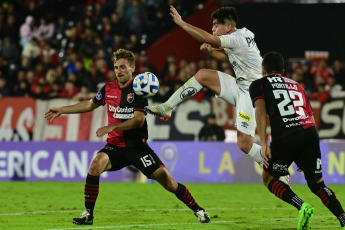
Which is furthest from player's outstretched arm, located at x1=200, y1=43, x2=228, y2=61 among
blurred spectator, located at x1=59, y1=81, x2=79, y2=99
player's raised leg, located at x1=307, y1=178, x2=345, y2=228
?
blurred spectator, located at x1=59, y1=81, x2=79, y2=99

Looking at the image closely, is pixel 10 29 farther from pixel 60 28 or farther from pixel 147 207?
pixel 147 207

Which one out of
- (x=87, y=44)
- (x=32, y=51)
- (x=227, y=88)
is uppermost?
(x=87, y=44)

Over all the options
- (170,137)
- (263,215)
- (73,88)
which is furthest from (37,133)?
(263,215)

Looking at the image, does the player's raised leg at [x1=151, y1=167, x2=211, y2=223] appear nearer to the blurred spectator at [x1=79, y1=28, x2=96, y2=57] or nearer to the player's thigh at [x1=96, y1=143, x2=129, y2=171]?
the player's thigh at [x1=96, y1=143, x2=129, y2=171]

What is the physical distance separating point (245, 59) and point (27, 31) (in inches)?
547

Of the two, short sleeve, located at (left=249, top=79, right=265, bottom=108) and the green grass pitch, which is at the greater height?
short sleeve, located at (left=249, top=79, right=265, bottom=108)

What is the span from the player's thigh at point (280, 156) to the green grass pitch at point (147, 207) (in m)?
1.05

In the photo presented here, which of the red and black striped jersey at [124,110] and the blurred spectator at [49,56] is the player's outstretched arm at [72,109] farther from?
the blurred spectator at [49,56]

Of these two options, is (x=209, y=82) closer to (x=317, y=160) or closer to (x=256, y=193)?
(x=317, y=160)

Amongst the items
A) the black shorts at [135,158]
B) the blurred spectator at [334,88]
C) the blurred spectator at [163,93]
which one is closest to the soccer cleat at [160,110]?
the black shorts at [135,158]

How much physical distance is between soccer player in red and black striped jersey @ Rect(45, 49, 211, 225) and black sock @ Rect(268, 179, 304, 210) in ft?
4.25

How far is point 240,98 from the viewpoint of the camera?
366 inches

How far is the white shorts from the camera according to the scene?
30.3ft

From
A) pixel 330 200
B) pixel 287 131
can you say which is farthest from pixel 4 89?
pixel 330 200
